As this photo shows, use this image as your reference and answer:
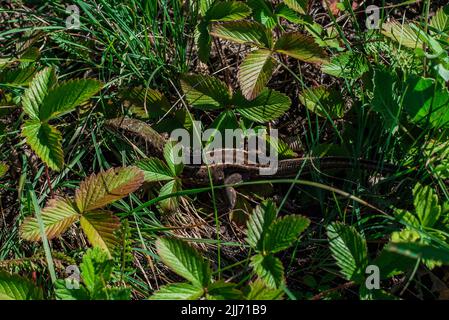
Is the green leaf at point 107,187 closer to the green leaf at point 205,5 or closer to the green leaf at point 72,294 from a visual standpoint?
the green leaf at point 72,294

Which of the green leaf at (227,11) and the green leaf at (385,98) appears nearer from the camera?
the green leaf at (385,98)

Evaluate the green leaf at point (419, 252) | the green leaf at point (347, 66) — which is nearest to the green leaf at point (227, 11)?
the green leaf at point (347, 66)

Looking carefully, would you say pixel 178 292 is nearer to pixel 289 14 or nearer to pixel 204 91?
pixel 204 91

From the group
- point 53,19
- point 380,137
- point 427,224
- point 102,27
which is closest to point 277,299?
point 427,224

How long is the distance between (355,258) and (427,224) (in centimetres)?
33

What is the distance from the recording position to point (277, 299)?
2131mm

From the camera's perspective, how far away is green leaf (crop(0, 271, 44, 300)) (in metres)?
2.18

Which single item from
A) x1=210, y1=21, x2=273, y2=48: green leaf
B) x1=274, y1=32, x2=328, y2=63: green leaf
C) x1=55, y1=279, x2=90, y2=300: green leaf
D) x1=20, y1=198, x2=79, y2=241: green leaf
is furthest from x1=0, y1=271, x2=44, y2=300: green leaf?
A: x1=274, y1=32, x2=328, y2=63: green leaf

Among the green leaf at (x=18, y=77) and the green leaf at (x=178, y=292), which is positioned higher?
the green leaf at (x=18, y=77)

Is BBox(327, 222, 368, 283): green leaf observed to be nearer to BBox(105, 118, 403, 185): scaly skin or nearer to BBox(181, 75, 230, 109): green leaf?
BBox(105, 118, 403, 185): scaly skin

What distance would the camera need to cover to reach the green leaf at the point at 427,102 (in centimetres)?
255

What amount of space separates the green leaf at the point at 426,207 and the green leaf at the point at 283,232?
0.49 meters

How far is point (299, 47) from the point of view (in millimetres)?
2725
